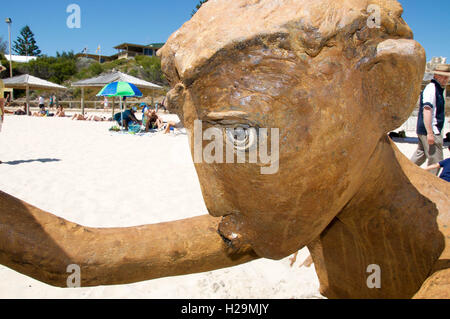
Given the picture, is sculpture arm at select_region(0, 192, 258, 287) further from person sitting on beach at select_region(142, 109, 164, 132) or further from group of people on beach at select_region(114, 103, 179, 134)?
person sitting on beach at select_region(142, 109, 164, 132)

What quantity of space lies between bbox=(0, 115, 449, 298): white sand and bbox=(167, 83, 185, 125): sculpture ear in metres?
2.11

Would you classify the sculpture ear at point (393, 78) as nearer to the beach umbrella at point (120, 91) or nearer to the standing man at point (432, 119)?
the standing man at point (432, 119)

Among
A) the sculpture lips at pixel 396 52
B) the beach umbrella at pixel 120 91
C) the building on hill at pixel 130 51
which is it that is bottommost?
the sculpture lips at pixel 396 52

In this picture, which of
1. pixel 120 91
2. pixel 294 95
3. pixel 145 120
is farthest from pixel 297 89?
pixel 120 91

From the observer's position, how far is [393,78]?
708 mm

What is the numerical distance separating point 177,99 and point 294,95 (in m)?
0.28

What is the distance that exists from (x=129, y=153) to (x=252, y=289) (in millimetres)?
6723

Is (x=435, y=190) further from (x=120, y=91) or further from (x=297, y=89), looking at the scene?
(x=120, y=91)

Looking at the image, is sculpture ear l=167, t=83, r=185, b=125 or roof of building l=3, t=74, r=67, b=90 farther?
roof of building l=3, t=74, r=67, b=90

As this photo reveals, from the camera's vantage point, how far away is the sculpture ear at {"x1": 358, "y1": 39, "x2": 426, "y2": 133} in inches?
26.7

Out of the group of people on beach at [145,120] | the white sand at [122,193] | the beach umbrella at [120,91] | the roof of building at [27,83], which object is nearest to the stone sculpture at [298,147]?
the white sand at [122,193]

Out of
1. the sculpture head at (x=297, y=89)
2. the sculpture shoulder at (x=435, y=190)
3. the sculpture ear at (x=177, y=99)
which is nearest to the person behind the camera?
the sculpture head at (x=297, y=89)

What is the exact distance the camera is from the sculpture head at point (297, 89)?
2.04 feet

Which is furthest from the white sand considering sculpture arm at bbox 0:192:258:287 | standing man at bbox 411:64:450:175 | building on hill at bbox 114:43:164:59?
building on hill at bbox 114:43:164:59
